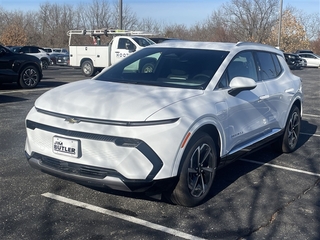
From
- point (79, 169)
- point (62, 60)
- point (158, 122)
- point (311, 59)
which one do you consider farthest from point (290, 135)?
point (311, 59)

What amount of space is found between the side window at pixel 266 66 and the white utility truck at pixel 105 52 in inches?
550

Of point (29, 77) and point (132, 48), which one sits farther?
point (132, 48)

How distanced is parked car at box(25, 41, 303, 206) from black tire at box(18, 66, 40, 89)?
29.3 ft

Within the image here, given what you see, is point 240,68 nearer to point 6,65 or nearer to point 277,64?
point 277,64

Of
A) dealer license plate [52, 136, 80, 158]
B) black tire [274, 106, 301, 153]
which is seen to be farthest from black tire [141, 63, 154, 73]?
black tire [274, 106, 301, 153]

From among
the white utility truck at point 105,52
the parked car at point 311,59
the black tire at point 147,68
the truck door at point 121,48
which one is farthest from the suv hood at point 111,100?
the parked car at point 311,59

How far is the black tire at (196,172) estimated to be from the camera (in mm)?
4477

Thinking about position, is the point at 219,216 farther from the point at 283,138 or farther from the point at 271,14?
the point at 271,14

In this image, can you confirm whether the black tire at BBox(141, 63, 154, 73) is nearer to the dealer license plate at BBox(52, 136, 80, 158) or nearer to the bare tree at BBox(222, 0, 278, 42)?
the dealer license plate at BBox(52, 136, 80, 158)

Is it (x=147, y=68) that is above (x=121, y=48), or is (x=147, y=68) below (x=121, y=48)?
above

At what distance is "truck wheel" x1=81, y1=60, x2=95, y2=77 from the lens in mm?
22406

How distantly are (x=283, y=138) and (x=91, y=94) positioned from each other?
11.8 feet

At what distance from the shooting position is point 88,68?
2256 cm

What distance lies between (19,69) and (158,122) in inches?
428
